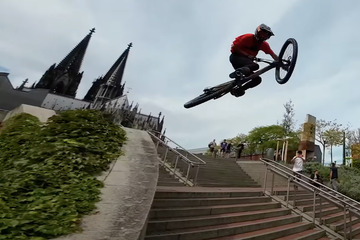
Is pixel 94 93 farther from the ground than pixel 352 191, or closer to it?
farther from the ground

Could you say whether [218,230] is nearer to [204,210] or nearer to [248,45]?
[204,210]

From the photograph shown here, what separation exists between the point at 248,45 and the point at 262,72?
69 centimetres

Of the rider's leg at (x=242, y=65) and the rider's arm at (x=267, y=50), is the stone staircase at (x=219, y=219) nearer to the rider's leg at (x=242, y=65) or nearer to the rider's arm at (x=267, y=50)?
the rider's leg at (x=242, y=65)

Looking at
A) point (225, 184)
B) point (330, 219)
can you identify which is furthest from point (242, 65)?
point (225, 184)

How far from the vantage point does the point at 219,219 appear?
5328 millimetres

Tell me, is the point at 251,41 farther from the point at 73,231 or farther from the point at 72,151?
the point at 73,231

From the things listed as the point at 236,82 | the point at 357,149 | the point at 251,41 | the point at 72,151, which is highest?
the point at 357,149

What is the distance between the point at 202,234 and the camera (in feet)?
15.1

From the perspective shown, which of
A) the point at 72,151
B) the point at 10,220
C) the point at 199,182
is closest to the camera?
the point at 10,220

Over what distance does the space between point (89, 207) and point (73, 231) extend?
0.51 meters

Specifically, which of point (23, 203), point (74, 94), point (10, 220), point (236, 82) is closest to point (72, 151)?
point (23, 203)

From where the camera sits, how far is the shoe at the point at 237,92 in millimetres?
5059

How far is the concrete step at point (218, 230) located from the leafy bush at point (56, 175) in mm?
1503

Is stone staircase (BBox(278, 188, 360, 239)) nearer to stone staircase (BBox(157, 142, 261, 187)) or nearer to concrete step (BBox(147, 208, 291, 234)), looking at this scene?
concrete step (BBox(147, 208, 291, 234))
